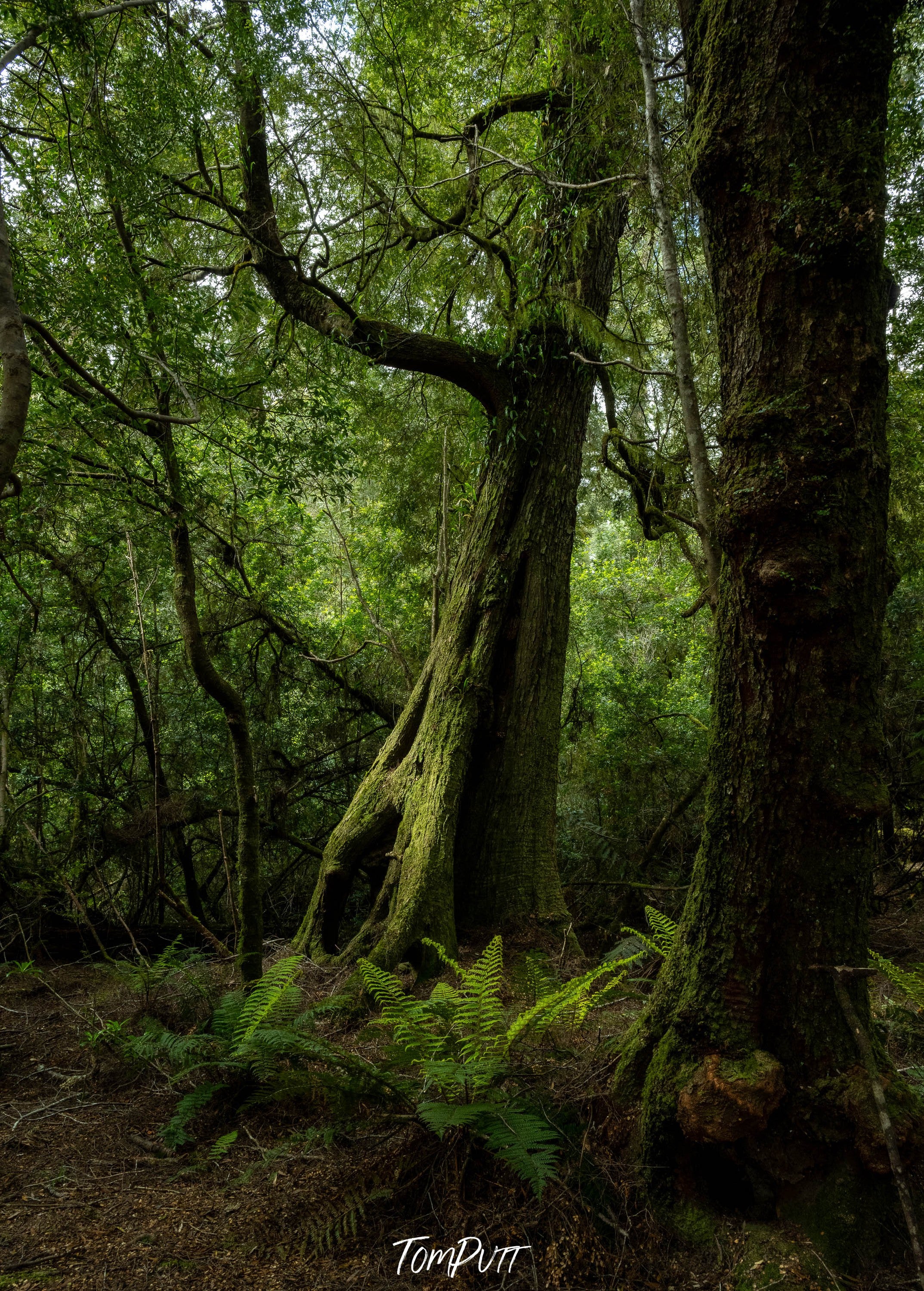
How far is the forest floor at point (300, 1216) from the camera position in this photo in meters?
1.99

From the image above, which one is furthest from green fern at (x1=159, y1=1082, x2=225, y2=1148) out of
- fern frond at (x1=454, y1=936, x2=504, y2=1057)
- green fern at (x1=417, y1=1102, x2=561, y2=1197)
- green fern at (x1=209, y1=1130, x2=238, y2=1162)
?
green fern at (x1=417, y1=1102, x2=561, y2=1197)

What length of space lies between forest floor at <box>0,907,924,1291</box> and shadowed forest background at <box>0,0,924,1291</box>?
0.06 feet

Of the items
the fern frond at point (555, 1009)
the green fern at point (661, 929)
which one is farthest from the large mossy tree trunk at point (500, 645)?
the fern frond at point (555, 1009)

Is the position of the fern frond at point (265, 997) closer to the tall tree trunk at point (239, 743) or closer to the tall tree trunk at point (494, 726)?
the tall tree trunk at point (239, 743)

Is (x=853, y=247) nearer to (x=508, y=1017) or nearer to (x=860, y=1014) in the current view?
(x=860, y=1014)

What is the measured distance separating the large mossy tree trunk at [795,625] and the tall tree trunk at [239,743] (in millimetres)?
2400

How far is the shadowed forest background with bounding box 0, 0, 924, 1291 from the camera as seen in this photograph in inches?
84.4

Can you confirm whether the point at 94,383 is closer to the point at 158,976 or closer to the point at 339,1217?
the point at 158,976

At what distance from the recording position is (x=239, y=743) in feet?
13.2

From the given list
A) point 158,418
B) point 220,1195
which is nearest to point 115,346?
point 158,418

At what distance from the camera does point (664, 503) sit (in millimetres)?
7051

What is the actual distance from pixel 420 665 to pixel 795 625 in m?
6.43

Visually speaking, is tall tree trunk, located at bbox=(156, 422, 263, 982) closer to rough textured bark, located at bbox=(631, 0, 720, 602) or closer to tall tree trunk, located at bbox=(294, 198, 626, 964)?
tall tree trunk, located at bbox=(294, 198, 626, 964)

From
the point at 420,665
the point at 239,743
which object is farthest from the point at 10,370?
the point at 420,665
